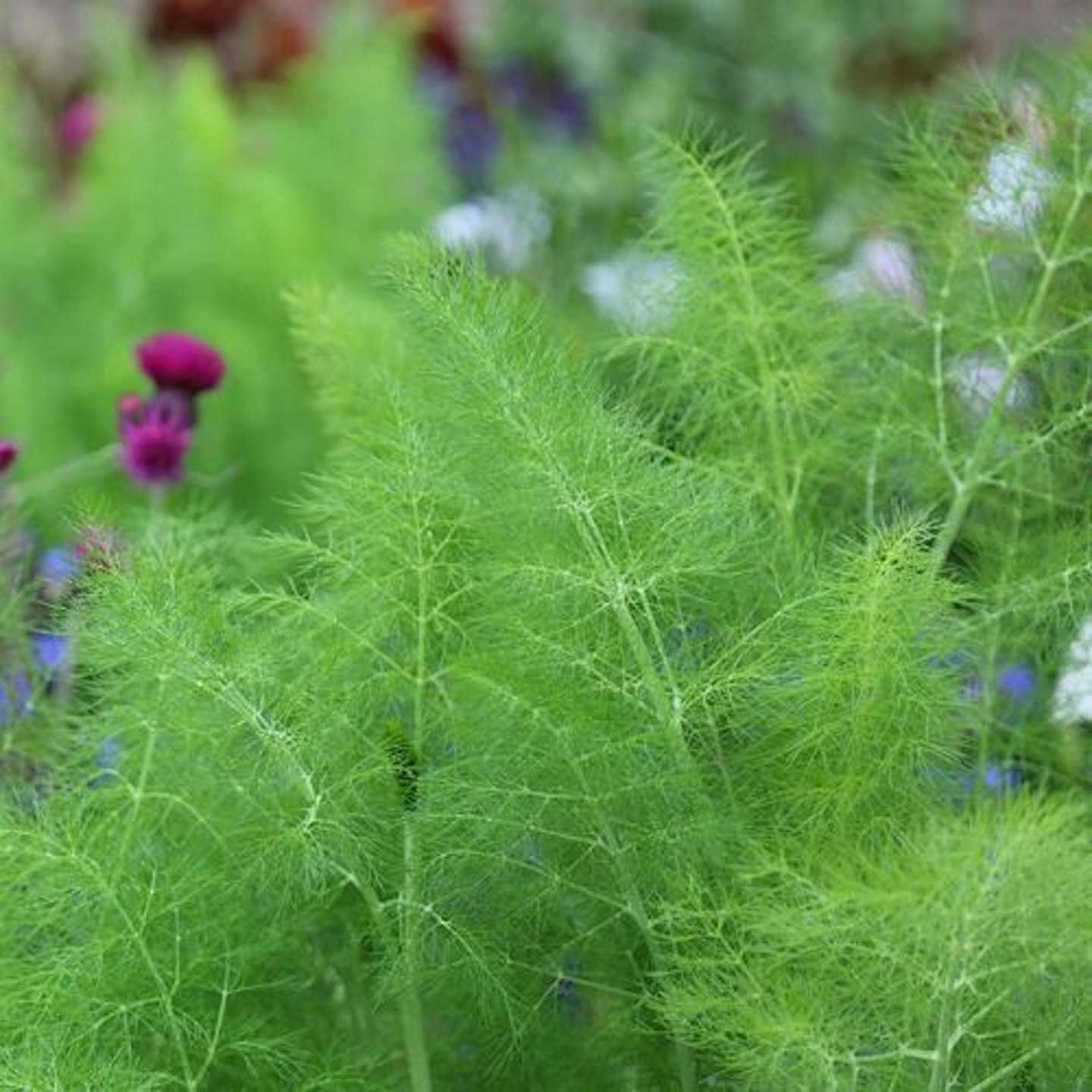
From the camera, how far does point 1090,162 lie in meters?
1.06

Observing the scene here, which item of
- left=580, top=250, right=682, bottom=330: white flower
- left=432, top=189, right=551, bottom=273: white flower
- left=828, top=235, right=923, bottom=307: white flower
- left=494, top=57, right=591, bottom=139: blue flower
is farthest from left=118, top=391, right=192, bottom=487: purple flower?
left=494, top=57, right=591, bottom=139: blue flower

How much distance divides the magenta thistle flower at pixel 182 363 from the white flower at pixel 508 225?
Answer: 794 millimetres

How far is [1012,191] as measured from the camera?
1090 mm

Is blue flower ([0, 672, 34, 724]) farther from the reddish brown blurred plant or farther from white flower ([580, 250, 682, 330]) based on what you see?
the reddish brown blurred plant

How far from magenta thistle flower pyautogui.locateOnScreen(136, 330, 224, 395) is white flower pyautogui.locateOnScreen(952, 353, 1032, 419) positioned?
1.30 feet

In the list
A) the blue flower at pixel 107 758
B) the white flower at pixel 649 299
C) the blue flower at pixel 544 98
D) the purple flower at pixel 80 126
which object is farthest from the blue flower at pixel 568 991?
the blue flower at pixel 544 98

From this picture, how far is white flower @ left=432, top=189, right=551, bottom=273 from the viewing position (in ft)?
6.86

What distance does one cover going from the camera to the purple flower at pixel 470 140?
9.91ft

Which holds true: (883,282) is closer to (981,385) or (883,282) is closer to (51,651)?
(981,385)

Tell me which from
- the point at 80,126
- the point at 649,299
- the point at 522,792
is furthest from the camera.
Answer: the point at 80,126

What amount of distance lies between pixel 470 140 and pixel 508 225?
3.03 feet

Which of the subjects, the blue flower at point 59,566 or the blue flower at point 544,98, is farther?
the blue flower at point 544,98

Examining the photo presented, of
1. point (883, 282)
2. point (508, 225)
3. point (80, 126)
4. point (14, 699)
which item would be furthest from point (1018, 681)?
point (80, 126)

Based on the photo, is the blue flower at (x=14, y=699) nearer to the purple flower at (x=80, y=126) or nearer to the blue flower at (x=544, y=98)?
the purple flower at (x=80, y=126)
